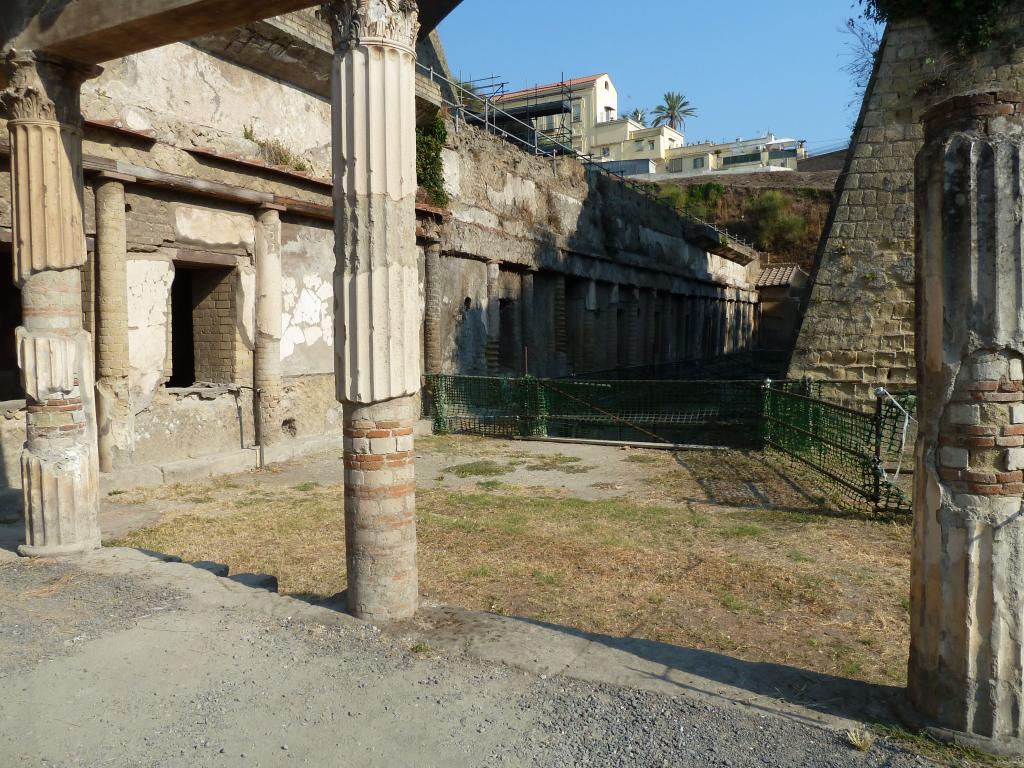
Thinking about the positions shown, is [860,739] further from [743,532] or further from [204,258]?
[204,258]

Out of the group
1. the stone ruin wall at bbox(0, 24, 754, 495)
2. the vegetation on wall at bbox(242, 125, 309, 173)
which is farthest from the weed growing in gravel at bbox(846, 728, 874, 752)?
the vegetation on wall at bbox(242, 125, 309, 173)

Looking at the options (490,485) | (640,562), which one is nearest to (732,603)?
(640,562)

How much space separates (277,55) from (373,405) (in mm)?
8967

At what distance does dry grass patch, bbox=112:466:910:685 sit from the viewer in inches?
209

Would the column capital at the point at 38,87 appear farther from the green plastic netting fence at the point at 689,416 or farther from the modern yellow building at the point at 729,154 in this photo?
the modern yellow building at the point at 729,154

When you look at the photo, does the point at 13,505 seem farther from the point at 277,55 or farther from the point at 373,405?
the point at 277,55

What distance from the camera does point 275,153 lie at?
12.4m

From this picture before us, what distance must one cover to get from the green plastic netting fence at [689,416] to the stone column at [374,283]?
584 cm

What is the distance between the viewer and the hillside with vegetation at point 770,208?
40500 mm

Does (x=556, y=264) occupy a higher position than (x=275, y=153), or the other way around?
(x=275, y=153)

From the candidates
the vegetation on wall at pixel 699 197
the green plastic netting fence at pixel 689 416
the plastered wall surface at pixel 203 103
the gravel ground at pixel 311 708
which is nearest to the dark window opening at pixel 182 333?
the plastered wall surface at pixel 203 103

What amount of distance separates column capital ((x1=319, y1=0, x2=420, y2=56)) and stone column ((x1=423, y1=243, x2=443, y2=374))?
10.6 m

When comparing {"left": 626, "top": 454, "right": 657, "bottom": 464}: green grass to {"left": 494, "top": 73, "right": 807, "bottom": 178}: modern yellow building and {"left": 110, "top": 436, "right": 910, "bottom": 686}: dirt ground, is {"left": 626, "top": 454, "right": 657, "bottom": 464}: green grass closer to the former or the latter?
{"left": 110, "top": 436, "right": 910, "bottom": 686}: dirt ground

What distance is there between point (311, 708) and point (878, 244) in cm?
1196
